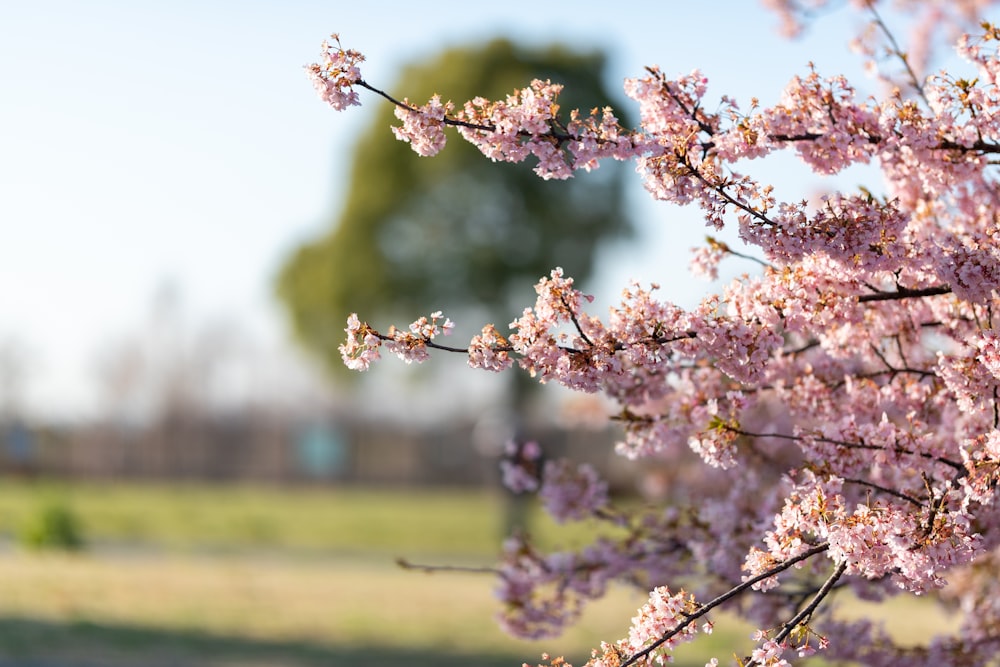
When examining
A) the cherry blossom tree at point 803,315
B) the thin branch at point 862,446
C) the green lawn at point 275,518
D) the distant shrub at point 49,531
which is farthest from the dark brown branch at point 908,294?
the green lawn at point 275,518

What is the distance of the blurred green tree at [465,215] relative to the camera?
24469 mm

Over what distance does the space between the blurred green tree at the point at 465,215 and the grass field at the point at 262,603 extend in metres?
5.08

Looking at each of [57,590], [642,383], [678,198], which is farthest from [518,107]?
[57,590]

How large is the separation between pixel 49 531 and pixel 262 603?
3760 mm

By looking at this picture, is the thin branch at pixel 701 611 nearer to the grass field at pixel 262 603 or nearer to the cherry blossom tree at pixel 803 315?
the cherry blossom tree at pixel 803 315

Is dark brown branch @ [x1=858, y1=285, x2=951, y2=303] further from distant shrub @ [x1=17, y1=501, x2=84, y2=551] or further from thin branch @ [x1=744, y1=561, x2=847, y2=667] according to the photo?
distant shrub @ [x1=17, y1=501, x2=84, y2=551]

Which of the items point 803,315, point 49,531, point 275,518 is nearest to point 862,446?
point 803,315

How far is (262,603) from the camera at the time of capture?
1241 centimetres

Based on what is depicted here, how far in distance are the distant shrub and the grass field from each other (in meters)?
0.17

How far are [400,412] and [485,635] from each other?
62.4 m

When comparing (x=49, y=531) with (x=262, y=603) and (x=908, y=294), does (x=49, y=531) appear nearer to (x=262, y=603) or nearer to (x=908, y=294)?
(x=262, y=603)

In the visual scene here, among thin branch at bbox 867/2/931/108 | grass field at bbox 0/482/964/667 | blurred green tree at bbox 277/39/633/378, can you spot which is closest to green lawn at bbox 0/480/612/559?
grass field at bbox 0/482/964/667

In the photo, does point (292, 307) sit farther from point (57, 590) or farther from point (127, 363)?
point (127, 363)

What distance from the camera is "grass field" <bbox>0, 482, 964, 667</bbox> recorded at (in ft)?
31.6
